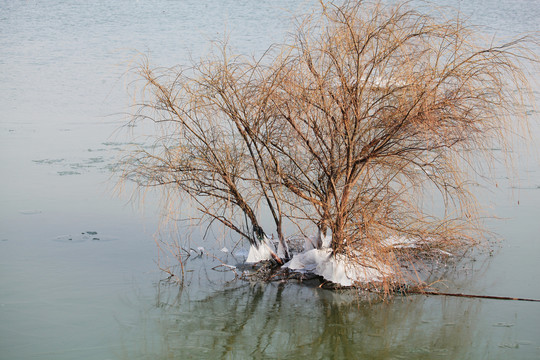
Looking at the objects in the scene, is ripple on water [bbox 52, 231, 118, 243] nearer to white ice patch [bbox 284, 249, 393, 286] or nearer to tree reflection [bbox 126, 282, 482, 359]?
tree reflection [bbox 126, 282, 482, 359]

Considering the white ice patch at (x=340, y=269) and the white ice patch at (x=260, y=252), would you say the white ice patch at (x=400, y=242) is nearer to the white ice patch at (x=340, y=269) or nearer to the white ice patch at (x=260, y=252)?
the white ice patch at (x=340, y=269)

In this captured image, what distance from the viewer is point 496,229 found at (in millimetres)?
7938

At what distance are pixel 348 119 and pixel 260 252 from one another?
1.56 m

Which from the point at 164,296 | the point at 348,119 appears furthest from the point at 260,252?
the point at 348,119

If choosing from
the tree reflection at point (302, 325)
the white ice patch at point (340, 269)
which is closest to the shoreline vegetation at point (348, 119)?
the white ice patch at point (340, 269)

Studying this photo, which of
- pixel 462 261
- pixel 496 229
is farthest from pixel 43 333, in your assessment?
pixel 496 229

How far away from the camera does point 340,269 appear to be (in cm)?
609

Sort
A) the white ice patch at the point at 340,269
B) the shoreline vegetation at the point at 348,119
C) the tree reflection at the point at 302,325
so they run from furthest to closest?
the white ice patch at the point at 340,269 < the shoreline vegetation at the point at 348,119 < the tree reflection at the point at 302,325

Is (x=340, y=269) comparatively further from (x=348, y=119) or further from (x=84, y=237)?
(x=84, y=237)

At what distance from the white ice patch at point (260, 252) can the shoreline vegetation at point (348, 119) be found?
0.04 ft

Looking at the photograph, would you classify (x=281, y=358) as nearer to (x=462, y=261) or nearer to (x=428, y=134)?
(x=428, y=134)

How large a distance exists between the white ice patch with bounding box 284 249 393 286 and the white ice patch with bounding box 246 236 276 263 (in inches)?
13.9

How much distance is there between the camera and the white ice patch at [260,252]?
261 inches

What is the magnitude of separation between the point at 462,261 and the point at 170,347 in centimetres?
318
